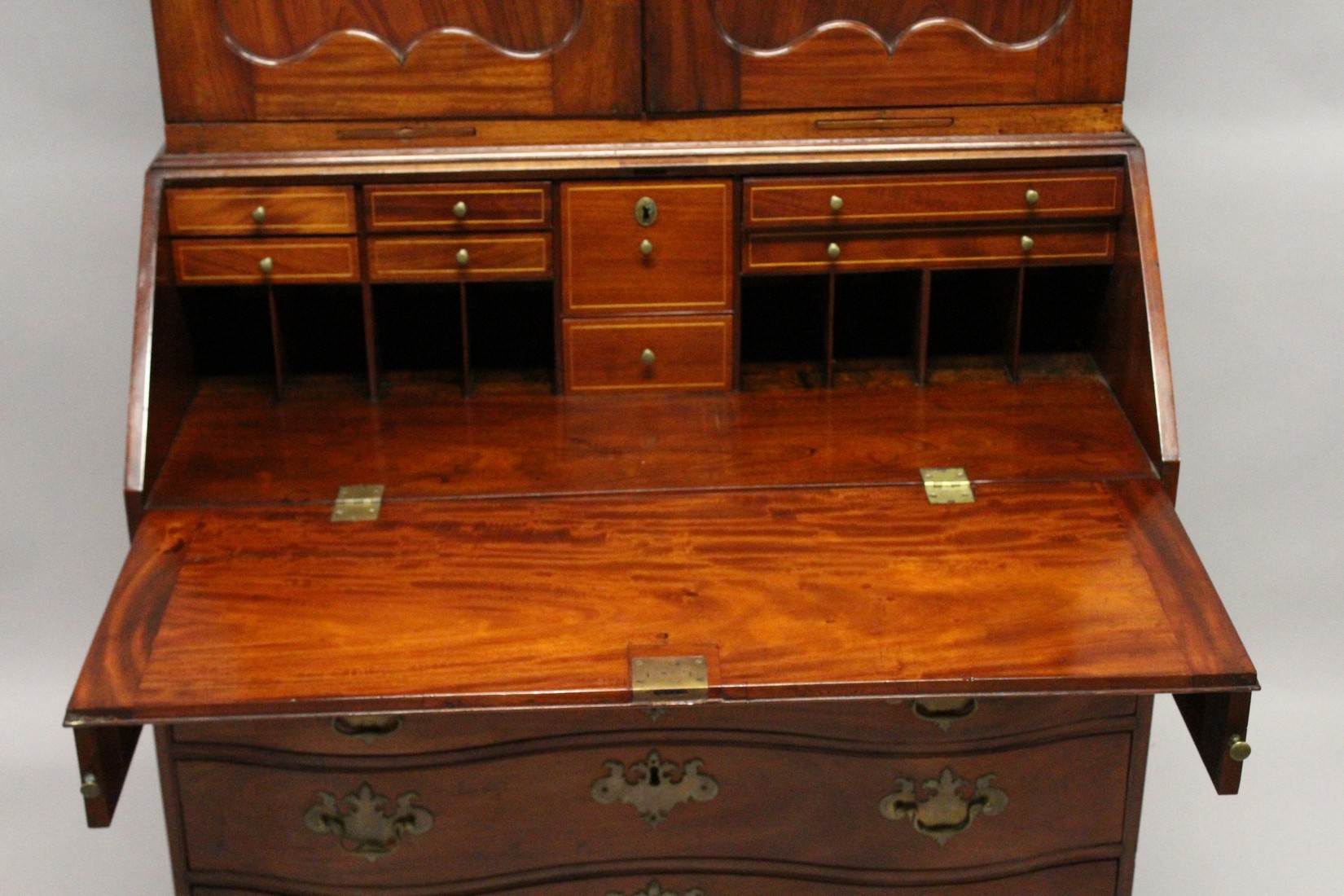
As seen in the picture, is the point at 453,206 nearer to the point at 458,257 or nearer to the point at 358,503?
the point at 458,257

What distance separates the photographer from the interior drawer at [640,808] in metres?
2.85

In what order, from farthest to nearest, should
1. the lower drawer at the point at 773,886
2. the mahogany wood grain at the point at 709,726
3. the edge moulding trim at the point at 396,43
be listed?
the edge moulding trim at the point at 396,43 → the lower drawer at the point at 773,886 → the mahogany wood grain at the point at 709,726

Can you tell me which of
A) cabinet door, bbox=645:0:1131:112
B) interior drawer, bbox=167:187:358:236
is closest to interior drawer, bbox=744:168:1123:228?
cabinet door, bbox=645:0:1131:112

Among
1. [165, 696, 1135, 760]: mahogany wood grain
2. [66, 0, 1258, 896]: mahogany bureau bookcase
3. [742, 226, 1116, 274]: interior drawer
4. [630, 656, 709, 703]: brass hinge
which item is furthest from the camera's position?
[742, 226, 1116, 274]: interior drawer

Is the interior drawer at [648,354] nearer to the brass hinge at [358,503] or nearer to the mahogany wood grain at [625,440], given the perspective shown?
the mahogany wood grain at [625,440]

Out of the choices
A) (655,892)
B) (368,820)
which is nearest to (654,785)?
(655,892)

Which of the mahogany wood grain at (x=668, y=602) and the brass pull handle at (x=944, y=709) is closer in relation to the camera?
the mahogany wood grain at (x=668, y=602)

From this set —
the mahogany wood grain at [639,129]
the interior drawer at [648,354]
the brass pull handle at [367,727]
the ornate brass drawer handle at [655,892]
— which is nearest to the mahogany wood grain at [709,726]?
the brass pull handle at [367,727]

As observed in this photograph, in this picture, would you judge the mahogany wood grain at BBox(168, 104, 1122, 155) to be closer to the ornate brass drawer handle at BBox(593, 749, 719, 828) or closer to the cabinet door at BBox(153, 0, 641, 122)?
the cabinet door at BBox(153, 0, 641, 122)

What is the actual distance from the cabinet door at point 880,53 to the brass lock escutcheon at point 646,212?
15 centimetres

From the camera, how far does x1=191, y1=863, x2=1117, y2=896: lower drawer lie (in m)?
2.94

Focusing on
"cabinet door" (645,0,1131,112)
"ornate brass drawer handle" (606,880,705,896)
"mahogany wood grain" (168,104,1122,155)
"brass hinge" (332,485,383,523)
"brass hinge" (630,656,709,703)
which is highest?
"cabinet door" (645,0,1131,112)

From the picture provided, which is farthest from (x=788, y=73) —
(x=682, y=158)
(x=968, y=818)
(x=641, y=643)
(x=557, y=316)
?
(x=968, y=818)

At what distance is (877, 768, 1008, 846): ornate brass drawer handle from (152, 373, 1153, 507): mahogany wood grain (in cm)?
46
